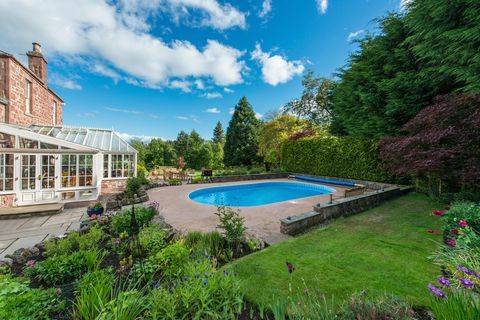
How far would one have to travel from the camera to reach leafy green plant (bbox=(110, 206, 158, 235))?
4.46 metres

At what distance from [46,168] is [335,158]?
15.6 meters

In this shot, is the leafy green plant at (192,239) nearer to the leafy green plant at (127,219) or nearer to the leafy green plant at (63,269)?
the leafy green plant at (127,219)

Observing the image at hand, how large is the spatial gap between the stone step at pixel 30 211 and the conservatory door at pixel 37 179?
0.56m

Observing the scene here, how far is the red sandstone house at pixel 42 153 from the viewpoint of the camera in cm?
769

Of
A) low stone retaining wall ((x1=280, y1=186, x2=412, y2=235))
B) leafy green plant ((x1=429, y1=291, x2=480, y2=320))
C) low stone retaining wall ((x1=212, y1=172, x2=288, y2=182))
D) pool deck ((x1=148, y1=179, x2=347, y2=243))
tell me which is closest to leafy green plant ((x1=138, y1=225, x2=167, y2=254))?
pool deck ((x1=148, y1=179, x2=347, y2=243))

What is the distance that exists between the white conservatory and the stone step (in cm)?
75

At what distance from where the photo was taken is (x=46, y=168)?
27.3 ft

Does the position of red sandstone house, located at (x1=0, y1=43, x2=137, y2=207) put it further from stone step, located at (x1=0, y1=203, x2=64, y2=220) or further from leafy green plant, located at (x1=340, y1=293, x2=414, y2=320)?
leafy green plant, located at (x1=340, y1=293, x2=414, y2=320)

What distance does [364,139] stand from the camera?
38.3 feet

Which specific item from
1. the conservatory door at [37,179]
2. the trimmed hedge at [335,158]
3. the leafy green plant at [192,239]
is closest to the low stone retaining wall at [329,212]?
the leafy green plant at [192,239]

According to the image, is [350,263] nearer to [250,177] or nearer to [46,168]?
[46,168]

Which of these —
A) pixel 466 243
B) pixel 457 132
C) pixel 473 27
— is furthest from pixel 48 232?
pixel 473 27

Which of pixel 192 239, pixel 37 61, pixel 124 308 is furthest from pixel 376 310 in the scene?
pixel 37 61

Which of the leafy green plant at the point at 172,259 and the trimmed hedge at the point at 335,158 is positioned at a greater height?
the trimmed hedge at the point at 335,158
